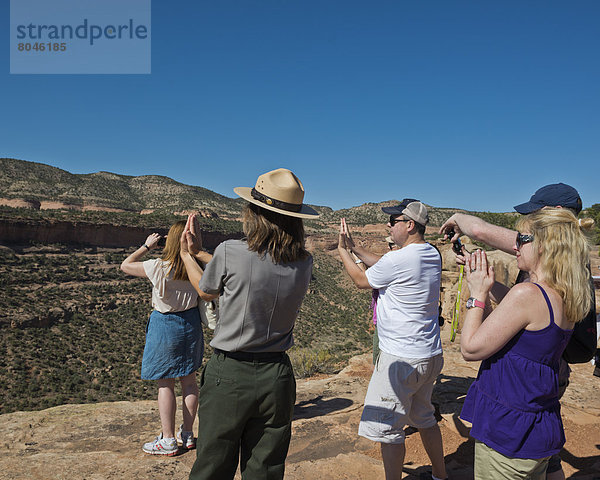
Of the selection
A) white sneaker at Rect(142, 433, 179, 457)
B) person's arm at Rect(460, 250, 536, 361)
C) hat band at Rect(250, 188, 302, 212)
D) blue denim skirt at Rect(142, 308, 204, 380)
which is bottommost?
white sneaker at Rect(142, 433, 179, 457)

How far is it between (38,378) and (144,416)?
14.1 meters

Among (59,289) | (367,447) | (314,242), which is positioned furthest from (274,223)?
(314,242)

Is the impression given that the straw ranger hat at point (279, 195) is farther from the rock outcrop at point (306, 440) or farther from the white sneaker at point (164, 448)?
the white sneaker at point (164, 448)

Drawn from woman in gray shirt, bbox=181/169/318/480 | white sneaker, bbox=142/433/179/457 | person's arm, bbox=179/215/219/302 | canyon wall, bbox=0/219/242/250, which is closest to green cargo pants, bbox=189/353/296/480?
woman in gray shirt, bbox=181/169/318/480

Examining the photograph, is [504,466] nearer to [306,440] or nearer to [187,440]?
[306,440]

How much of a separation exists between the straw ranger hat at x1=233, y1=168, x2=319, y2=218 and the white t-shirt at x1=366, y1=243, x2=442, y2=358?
2.37 ft

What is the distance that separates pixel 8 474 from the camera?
2998 mm

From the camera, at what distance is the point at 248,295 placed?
195 centimetres

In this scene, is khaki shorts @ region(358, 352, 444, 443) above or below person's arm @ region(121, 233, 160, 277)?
below

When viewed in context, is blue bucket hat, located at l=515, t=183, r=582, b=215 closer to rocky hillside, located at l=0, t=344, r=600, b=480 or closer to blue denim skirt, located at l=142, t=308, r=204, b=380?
rocky hillside, located at l=0, t=344, r=600, b=480

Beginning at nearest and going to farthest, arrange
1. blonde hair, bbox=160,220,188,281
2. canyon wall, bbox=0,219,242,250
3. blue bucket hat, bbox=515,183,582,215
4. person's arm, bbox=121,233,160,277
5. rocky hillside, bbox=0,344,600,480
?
1. blue bucket hat, bbox=515,183,582,215
2. rocky hillside, bbox=0,344,600,480
3. blonde hair, bbox=160,220,188,281
4. person's arm, bbox=121,233,160,277
5. canyon wall, bbox=0,219,242,250

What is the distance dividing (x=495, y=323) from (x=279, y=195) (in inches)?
44.7

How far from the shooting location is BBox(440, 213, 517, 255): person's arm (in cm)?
208

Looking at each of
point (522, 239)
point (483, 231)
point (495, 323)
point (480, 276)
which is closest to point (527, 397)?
point (495, 323)
